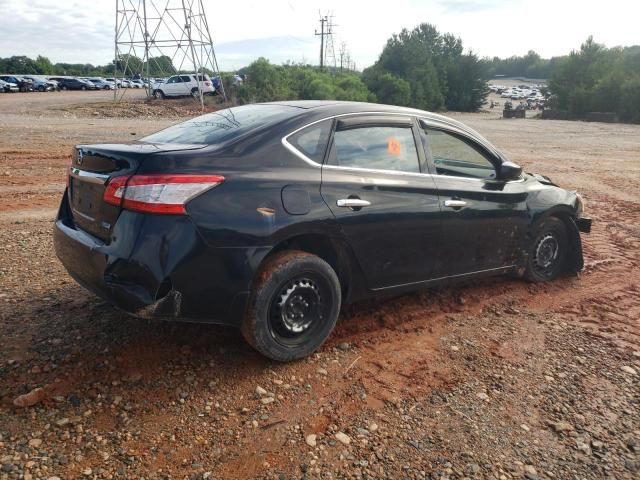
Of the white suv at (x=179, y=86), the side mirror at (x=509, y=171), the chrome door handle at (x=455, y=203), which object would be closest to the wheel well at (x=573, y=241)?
A: the side mirror at (x=509, y=171)

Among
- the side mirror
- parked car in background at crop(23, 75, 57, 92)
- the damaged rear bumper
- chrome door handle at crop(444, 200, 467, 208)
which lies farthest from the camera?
parked car in background at crop(23, 75, 57, 92)

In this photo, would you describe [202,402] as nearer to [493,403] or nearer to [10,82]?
[493,403]

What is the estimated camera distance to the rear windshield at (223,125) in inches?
137

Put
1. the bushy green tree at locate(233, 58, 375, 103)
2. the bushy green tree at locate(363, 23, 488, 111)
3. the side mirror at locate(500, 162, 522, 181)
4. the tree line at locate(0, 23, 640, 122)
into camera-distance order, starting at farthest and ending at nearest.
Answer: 1. the bushy green tree at locate(363, 23, 488, 111)
2. the tree line at locate(0, 23, 640, 122)
3. the bushy green tree at locate(233, 58, 375, 103)
4. the side mirror at locate(500, 162, 522, 181)

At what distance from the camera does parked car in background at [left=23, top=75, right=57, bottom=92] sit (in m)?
44.4

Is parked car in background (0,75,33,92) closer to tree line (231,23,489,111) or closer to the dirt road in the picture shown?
tree line (231,23,489,111)

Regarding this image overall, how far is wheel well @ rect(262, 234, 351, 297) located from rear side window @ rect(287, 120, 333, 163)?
523 millimetres

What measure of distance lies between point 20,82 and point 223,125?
47.0 m

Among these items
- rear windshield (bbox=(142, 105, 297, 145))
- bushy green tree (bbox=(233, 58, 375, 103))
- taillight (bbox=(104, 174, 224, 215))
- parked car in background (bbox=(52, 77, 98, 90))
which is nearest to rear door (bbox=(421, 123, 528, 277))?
rear windshield (bbox=(142, 105, 297, 145))

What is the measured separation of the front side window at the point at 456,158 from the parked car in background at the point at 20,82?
153ft

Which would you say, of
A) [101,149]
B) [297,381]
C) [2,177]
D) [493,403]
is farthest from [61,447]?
[2,177]

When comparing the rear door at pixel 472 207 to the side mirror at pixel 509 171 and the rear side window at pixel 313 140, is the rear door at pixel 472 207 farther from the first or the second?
the rear side window at pixel 313 140

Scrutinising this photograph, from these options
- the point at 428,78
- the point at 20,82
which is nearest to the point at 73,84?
the point at 20,82

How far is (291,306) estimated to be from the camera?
340 centimetres
